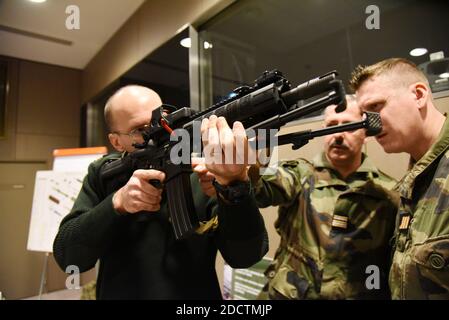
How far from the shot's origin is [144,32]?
1938 mm

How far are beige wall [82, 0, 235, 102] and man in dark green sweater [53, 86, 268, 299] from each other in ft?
3.21

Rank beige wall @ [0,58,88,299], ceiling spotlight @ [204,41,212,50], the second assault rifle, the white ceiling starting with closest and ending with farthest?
the second assault rifle, ceiling spotlight @ [204,41,212,50], the white ceiling, beige wall @ [0,58,88,299]

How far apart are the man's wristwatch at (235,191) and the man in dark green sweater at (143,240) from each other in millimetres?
54

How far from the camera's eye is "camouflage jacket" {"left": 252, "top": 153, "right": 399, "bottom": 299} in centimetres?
78

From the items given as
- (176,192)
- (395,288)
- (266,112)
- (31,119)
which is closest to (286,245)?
(395,288)

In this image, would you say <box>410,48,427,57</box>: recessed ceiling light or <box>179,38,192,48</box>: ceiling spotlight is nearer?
<box>410,48,427,57</box>: recessed ceiling light

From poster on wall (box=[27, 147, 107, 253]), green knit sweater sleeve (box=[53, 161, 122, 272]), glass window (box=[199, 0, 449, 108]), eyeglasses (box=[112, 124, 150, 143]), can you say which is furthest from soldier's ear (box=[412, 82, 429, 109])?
poster on wall (box=[27, 147, 107, 253])

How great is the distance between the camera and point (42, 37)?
215 centimetres

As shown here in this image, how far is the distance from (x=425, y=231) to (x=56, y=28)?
8.20 feet

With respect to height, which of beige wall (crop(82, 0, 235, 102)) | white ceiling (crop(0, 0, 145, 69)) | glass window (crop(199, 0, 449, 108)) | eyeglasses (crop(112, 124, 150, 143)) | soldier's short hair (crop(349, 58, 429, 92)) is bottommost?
eyeglasses (crop(112, 124, 150, 143))

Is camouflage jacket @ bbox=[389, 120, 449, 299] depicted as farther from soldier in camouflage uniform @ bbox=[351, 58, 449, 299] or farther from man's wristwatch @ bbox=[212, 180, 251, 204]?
man's wristwatch @ bbox=[212, 180, 251, 204]

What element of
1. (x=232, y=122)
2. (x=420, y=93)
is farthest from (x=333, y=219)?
(x=232, y=122)

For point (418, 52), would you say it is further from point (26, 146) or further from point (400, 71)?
point (26, 146)
